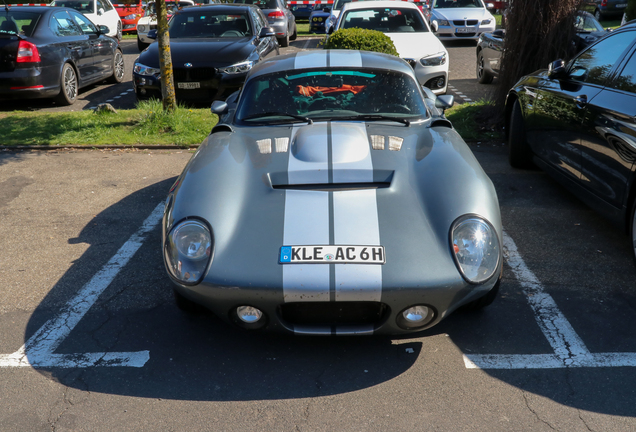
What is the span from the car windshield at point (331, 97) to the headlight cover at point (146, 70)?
4769 mm

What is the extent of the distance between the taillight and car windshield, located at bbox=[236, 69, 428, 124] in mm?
5616

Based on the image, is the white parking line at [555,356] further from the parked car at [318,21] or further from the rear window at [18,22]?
the parked car at [318,21]

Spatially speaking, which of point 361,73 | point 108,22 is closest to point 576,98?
point 361,73

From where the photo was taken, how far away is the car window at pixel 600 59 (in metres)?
4.52

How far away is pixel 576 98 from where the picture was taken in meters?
4.69

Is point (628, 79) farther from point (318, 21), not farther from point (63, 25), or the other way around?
point (318, 21)

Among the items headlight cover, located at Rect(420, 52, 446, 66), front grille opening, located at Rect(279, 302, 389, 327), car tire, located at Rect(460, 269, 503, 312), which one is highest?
headlight cover, located at Rect(420, 52, 446, 66)

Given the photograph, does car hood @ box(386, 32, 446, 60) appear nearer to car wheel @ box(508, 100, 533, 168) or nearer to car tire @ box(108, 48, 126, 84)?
car wheel @ box(508, 100, 533, 168)

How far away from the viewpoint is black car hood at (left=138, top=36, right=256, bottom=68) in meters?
8.67

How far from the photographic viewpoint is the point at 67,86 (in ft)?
31.0

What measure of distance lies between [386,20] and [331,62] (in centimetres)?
611

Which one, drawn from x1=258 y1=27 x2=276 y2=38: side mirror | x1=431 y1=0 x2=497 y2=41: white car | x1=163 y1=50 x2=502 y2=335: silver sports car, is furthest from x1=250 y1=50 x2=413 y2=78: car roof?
x1=431 y1=0 x2=497 y2=41: white car

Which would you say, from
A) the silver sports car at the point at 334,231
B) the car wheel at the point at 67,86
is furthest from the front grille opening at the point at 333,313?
the car wheel at the point at 67,86

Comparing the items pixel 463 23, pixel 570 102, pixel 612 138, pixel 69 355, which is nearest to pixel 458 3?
pixel 463 23
